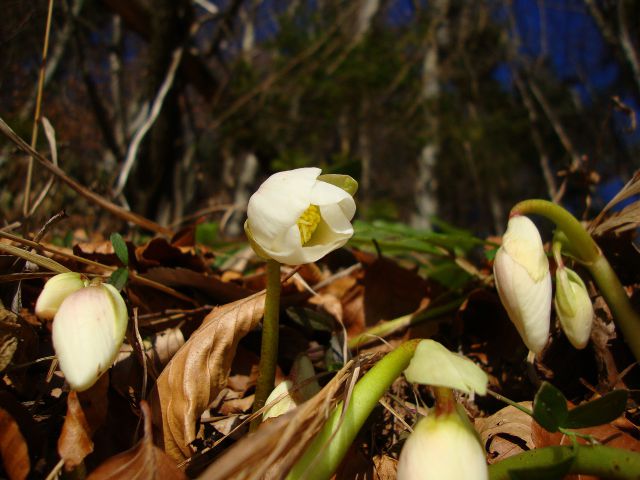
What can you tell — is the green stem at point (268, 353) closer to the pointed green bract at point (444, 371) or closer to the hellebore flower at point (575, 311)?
the pointed green bract at point (444, 371)

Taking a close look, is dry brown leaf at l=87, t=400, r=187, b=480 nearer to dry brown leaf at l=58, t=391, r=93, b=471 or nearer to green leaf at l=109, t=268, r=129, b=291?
dry brown leaf at l=58, t=391, r=93, b=471

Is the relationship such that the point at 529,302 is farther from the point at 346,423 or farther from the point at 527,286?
the point at 346,423

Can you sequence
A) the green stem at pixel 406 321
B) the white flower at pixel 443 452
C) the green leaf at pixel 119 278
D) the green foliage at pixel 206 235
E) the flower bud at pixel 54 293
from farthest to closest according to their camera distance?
the green foliage at pixel 206 235 → the green stem at pixel 406 321 → the green leaf at pixel 119 278 → the flower bud at pixel 54 293 → the white flower at pixel 443 452

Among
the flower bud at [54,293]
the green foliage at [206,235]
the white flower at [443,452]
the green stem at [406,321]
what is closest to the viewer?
the white flower at [443,452]

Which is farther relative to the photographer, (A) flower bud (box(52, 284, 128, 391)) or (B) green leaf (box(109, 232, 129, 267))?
(B) green leaf (box(109, 232, 129, 267))

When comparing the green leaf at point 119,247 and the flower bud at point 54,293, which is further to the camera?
the green leaf at point 119,247

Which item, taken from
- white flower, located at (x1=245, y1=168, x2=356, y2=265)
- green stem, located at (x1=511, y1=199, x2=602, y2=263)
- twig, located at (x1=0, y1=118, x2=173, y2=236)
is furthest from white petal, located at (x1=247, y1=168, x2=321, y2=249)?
twig, located at (x1=0, y1=118, x2=173, y2=236)

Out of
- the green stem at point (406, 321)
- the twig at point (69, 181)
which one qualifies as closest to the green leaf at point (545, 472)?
the green stem at point (406, 321)
